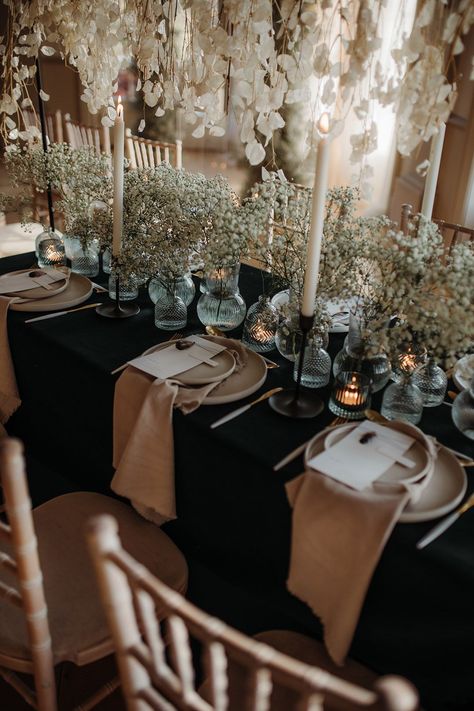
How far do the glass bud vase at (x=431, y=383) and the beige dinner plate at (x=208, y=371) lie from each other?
0.44 m

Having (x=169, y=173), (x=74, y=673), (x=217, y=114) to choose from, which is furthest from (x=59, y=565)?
(x=217, y=114)

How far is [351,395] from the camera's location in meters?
1.31

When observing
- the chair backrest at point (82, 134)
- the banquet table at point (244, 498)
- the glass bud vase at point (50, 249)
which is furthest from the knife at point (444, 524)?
the chair backrest at point (82, 134)

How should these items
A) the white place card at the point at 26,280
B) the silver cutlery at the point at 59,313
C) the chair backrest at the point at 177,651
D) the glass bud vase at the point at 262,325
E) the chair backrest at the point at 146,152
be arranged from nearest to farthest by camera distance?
the chair backrest at the point at 177,651
the glass bud vase at the point at 262,325
the silver cutlery at the point at 59,313
the white place card at the point at 26,280
the chair backrest at the point at 146,152

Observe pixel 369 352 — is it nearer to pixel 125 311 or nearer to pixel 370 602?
pixel 370 602

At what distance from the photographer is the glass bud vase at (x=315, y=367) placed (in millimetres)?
1440

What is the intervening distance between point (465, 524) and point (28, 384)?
1234 mm

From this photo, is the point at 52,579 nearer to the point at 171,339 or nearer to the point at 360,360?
the point at 171,339

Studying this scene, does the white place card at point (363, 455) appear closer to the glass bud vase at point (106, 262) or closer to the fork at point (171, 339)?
the fork at point (171, 339)

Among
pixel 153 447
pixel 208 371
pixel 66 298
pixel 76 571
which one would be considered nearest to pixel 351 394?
pixel 208 371

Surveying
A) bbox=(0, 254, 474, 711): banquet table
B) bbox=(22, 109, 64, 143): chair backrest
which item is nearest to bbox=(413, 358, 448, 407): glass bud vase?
bbox=(0, 254, 474, 711): banquet table

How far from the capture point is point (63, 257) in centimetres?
209

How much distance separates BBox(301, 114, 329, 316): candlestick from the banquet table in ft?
0.95

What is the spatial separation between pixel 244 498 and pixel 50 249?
123cm
